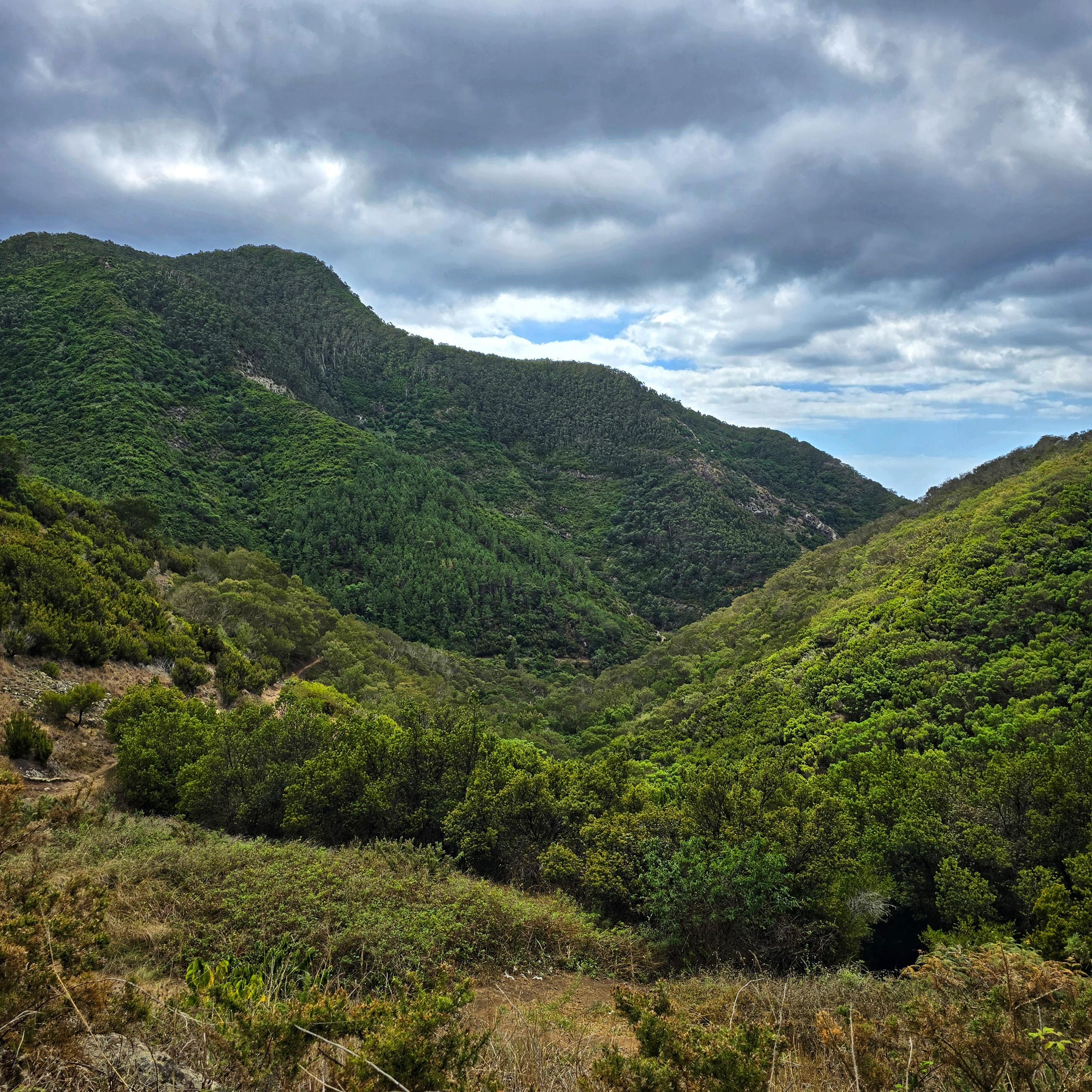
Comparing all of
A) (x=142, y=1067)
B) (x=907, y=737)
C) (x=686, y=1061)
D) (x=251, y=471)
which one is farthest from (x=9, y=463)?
(x=251, y=471)

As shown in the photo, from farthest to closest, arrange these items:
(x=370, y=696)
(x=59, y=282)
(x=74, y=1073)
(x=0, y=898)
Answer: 1. (x=59, y=282)
2. (x=370, y=696)
3. (x=0, y=898)
4. (x=74, y=1073)

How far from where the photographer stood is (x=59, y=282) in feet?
257

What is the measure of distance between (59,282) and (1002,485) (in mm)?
102773

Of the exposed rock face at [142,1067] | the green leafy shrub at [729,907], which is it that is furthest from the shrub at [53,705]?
the green leafy shrub at [729,907]

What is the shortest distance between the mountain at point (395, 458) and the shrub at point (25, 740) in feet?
130

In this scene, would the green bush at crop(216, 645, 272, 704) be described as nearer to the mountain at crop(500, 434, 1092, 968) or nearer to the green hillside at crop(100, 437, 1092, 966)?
the green hillside at crop(100, 437, 1092, 966)

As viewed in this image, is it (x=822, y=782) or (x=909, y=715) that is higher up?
(x=909, y=715)

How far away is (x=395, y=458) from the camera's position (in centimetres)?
8175

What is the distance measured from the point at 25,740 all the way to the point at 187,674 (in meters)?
7.90

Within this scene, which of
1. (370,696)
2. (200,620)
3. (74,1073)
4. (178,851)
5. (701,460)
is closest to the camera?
(74,1073)

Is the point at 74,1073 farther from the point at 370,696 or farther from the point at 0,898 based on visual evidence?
the point at 370,696

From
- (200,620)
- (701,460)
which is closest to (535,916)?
(200,620)

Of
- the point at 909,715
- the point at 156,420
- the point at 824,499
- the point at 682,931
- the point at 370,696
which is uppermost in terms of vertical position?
the point at 824,499

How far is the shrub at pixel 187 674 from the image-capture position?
821 inches
